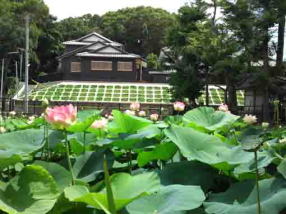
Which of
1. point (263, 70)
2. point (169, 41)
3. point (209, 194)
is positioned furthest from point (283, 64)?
point (209, 194)

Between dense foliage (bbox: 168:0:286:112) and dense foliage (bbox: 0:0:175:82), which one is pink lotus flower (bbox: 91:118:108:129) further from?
dense foliage (bbox: 0:0:175:82)

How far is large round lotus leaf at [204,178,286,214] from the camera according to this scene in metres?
0.98

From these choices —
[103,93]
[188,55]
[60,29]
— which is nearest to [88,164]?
[188,55]

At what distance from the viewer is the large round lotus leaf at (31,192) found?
1.02 metres

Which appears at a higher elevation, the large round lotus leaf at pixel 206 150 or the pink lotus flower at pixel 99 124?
the pink lotus flower at pixel 99 124

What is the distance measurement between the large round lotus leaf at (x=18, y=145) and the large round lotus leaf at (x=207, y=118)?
551 millimetres

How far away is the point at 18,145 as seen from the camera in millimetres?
1521

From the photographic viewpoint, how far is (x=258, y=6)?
711 inches

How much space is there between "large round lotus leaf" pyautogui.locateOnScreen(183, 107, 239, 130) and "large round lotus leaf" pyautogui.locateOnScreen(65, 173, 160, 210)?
2.63 ft

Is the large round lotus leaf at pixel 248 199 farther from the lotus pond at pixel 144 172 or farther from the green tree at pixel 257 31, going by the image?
the green tree at pixel 257 31

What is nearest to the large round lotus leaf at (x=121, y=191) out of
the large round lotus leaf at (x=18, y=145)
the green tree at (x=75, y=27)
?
the large round lotus leaf at (x=18, y=145)

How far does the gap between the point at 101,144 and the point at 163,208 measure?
0.59 metres

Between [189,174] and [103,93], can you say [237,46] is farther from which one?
[189,174]

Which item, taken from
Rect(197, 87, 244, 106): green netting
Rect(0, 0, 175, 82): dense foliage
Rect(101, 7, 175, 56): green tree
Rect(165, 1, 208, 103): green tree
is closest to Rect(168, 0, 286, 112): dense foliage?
Rect(165, 1, 208, 103): green tree
